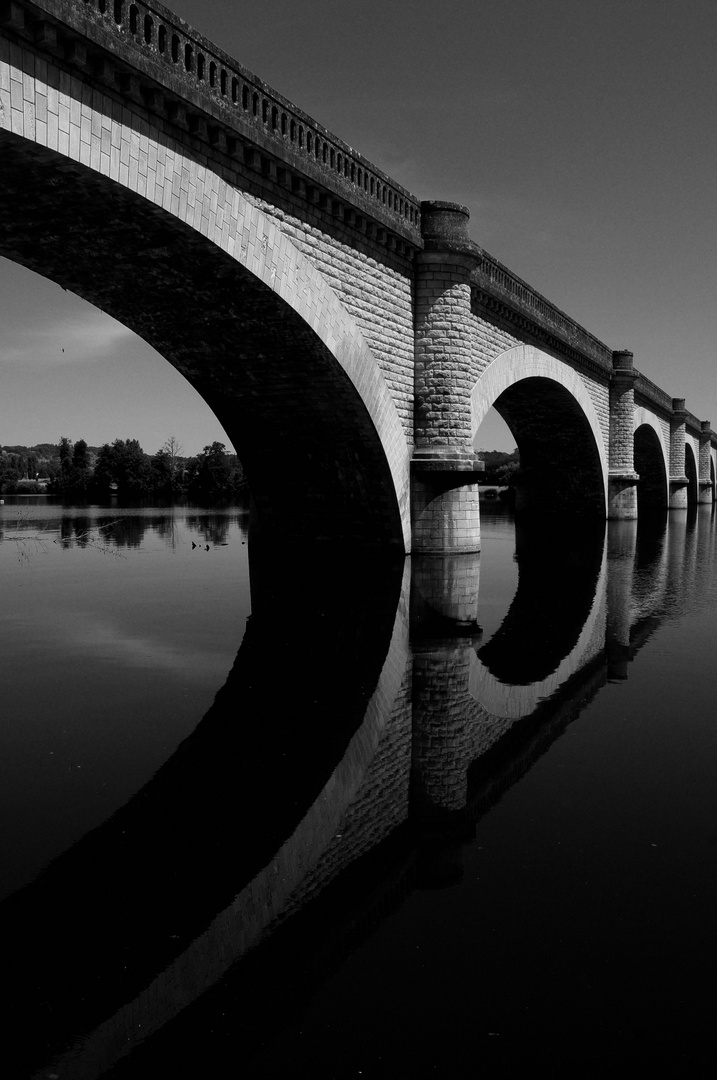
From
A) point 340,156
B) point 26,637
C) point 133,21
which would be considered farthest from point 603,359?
point 26,637

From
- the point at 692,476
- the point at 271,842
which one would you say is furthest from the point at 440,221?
the point at 692,476

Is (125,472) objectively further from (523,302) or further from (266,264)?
(266,264)

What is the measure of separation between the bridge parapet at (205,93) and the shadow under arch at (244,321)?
1.85 feet

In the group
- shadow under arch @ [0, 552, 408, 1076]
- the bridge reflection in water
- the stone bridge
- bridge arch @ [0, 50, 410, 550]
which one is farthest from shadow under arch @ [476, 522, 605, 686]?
bridge arch @ [0, 50, 410, 550]

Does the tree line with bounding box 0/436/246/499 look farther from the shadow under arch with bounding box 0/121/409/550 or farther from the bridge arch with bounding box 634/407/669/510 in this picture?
the shadow under arch with bounding box 0/121/409/550

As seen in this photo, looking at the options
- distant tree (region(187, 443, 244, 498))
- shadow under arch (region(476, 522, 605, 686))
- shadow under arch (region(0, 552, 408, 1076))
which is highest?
distant tree (region(187, 443, 244, 498))

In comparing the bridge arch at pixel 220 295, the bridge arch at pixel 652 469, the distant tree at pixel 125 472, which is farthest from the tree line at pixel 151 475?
the bridge arch at pixel 220 295

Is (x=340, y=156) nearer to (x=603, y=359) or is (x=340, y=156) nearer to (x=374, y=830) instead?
(x=374, y=830)

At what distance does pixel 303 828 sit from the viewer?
3965mm

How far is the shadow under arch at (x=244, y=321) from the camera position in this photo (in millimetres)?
10234

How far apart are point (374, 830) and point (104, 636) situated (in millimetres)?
5558

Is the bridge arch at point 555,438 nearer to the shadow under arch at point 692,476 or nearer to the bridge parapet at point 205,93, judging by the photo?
the bridge parapet at point 205,93

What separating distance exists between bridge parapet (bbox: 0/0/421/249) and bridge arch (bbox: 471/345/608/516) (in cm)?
1104

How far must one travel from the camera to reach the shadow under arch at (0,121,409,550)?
10234 millimetres
